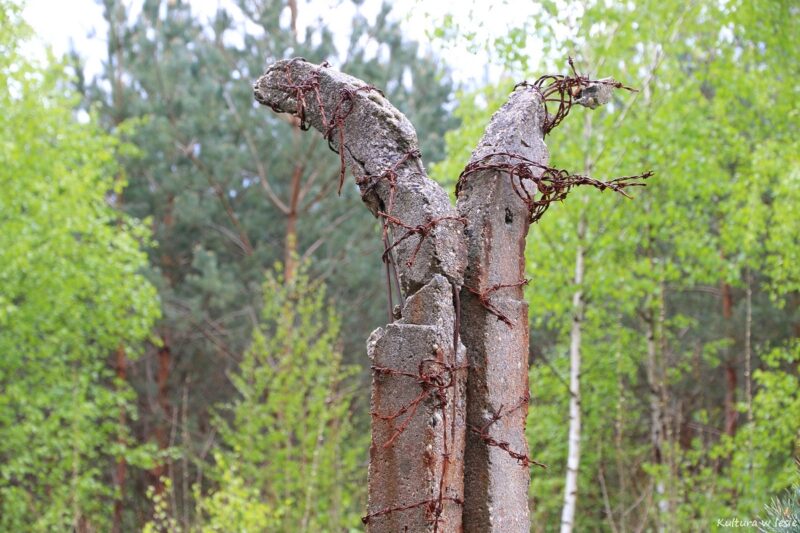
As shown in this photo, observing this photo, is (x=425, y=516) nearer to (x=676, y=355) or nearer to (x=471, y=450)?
(x=471, y=450)

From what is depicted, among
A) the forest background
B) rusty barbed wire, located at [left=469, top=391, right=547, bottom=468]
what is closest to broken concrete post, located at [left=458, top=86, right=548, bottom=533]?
rusty barbed wire, located at [left=469, top=391, right=547, bottom=468]

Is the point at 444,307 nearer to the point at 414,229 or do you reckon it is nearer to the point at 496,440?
the point at 414,229

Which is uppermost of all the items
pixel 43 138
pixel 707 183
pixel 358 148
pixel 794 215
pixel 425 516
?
pixel 43 138

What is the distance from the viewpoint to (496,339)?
129 inches

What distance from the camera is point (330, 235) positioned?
56.0 feet

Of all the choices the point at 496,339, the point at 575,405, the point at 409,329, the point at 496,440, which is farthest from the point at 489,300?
the point at 575,405

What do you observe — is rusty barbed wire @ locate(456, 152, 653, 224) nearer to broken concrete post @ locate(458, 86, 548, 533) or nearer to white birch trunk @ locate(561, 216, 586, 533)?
broken concrete post @ locate(458, 86, 548, 533)

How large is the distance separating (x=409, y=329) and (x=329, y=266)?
44.5 ft

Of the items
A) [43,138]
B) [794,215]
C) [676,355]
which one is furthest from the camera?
[676,355]

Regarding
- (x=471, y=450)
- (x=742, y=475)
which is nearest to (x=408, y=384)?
(x=471, y=450)

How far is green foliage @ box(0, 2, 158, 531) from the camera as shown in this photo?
12.9 meters

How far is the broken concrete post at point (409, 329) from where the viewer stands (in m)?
2.99

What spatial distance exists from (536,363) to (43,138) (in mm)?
7953

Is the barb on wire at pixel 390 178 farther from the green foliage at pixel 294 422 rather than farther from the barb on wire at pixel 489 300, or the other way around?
the green foliage at pixel 294 422
